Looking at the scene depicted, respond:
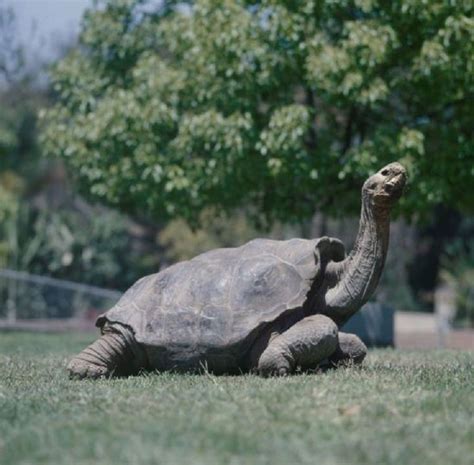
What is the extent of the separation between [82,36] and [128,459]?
12.1 meters

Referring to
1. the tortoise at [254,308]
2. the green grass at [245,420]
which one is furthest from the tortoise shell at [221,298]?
the green grass at [245,420]

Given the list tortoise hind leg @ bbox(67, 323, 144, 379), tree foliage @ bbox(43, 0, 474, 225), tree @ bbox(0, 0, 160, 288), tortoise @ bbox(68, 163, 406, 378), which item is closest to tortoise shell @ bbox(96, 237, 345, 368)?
tortoise @ bbox(68, 163, 406, 378)

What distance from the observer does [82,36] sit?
15.6 m

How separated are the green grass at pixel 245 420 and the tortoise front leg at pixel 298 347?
160 mm

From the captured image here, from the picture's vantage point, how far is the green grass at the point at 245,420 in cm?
440

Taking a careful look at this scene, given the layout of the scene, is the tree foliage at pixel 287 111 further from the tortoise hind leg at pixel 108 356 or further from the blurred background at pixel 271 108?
the tortoise hind leg at pixel 108 356

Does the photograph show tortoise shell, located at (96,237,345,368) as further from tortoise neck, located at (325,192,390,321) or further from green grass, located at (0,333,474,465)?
green grass, located at (0,333,474,465)

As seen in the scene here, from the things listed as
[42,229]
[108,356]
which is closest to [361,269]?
[108,356]

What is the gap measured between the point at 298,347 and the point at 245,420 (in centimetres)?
193

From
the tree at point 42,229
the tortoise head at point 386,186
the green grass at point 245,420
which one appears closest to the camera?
the green grass at point 245,420

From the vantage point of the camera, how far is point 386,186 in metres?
7.02

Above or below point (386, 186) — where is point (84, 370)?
below

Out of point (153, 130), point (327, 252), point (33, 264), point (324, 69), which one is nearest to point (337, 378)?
point (327, 252)

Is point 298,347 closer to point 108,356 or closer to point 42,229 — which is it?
point 108,356
